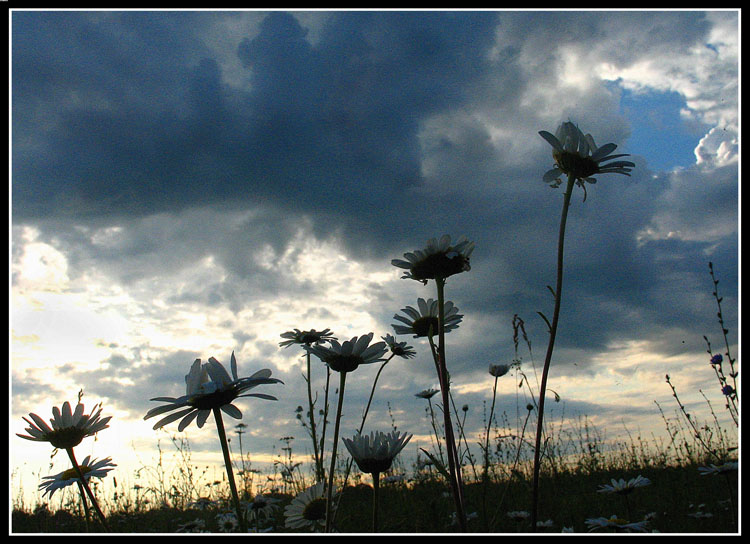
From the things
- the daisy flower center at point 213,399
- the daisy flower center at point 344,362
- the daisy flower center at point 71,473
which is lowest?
the daisy flower center at point 71,473

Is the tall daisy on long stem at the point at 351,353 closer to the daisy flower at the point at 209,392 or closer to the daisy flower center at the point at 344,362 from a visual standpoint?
the daisy flower center at the point at 344,362

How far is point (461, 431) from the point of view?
9.99 ft

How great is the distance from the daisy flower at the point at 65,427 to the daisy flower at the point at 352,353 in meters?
0.86

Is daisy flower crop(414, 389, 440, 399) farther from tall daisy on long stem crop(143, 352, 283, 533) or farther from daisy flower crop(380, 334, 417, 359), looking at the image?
tall daisy on long stem crop(143, 352, 283, 533)

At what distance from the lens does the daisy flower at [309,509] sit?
8.30 feet

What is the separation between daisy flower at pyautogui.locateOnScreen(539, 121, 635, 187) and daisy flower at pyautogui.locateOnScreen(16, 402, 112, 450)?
1.89 metres

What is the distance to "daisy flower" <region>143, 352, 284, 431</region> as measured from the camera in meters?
1.53

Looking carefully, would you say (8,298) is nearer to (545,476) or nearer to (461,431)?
(461,431)

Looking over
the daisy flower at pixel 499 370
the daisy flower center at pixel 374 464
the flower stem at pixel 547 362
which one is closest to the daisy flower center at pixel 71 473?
the daisy flower center at pixel 374 464

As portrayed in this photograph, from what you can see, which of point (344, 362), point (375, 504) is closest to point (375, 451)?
point (375, 504)

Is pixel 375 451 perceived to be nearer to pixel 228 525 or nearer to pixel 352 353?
pixel 352 353

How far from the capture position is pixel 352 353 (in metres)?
2.26

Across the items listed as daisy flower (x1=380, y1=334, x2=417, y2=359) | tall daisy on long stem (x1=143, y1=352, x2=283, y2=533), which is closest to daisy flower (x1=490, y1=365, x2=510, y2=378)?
daisy flower (x1=380, y1=334, x2=417, y2=359)

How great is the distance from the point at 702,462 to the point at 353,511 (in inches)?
186
